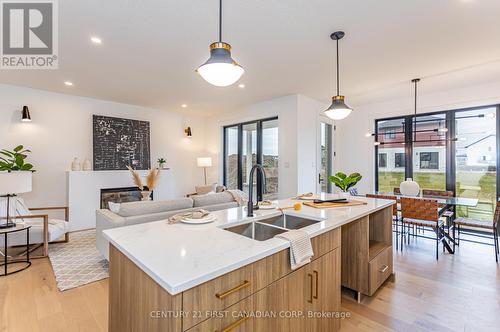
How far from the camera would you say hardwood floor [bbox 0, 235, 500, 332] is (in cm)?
200

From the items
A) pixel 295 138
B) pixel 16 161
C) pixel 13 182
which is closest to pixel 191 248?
pixel 13 182

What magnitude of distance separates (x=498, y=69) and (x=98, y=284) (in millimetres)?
6295

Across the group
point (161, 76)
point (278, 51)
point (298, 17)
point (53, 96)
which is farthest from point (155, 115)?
point (298, 17)

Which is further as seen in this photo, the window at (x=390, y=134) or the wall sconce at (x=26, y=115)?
the window at (x=390, y=134)

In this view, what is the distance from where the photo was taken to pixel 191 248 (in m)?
1.23

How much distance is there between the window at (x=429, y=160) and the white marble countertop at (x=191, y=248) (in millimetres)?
4353

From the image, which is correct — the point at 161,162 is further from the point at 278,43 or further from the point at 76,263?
the point at 278,43

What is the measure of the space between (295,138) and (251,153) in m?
1.49

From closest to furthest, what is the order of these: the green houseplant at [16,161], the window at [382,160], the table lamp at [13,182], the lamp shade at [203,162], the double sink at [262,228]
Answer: the double sink at [262,228] → the table lamp at [13,182] → the green houseplant at [16,161] → the window at [382,160] → the lamp shade at [203,162]

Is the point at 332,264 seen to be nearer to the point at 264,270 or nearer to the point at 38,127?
the point at 264,270

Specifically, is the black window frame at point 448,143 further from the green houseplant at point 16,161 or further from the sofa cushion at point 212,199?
the green houseplant at point 16,161

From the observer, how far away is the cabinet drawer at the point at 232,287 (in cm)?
92

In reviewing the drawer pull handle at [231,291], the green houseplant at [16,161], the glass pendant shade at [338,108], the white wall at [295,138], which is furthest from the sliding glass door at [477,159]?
the green houseplant at [16,161]

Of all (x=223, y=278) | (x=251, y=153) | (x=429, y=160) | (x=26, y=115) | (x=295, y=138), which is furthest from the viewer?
(x=251, y=153)
